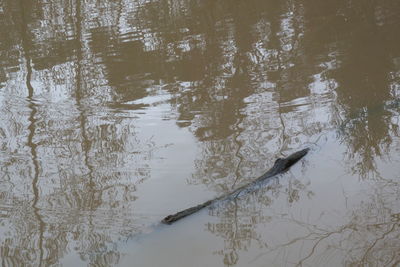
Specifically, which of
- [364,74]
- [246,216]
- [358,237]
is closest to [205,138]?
[246,216]

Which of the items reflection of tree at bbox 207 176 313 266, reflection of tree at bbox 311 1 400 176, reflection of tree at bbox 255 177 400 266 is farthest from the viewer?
reflection of tree at bbox 311 1 400 176

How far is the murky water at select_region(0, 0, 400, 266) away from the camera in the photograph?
474 centimetres

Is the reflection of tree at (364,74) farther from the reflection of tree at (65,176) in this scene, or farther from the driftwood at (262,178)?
the reflection of tree at (65,176)

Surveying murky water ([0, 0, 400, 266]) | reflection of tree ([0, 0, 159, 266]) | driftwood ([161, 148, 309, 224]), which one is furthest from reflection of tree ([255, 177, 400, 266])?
reflection of tree ([0, 0, 159, 266])

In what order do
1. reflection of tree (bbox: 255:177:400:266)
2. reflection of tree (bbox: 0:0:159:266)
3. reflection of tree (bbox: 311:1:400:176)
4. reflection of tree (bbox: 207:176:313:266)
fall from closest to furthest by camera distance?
reflection of tree (bbox: 255:177:400:266), reflection of tree (bbox: 207:176:313:266), reflection of tree (bbox: 0:0:159:266), reflection of tree (bbox: 311:1:400:176)

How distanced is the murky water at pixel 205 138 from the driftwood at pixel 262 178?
2.9 inches

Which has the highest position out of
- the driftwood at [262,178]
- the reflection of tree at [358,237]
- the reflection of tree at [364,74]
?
the reflection of tree at [364,74]

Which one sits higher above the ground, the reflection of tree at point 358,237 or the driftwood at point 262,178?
the driftwood at point 262,178

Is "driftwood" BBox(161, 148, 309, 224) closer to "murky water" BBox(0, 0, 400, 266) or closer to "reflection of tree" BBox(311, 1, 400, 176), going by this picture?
"murky water" BBox(0, 0, 400, 266)

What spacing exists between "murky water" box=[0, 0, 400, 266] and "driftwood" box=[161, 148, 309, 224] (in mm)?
73

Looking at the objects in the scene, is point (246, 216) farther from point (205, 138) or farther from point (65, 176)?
point (65, 176)

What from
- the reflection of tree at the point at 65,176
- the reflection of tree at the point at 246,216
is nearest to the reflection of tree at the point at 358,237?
the reflection of tree at the point at 246,216

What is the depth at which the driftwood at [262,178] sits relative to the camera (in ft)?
16.3

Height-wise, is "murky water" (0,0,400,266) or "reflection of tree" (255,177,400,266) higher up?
"murky water" (0,0,400,266)
